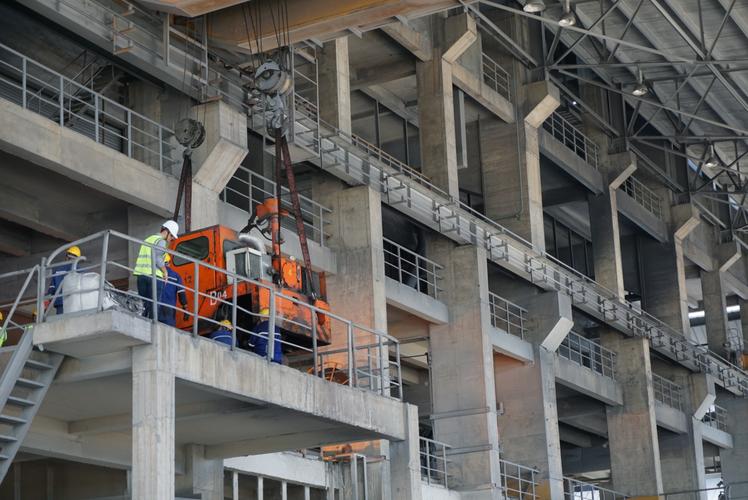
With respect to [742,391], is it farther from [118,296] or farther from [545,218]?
[118,296]

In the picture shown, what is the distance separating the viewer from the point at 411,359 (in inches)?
1483

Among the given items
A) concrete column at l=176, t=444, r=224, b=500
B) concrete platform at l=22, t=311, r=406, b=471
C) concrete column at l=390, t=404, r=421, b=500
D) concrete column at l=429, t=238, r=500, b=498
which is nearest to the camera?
concrete platform at l=22, t=311, r=406, b=471

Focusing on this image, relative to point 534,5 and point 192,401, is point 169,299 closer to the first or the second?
point 192,401

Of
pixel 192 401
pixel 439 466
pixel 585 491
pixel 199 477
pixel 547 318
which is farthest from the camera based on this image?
pixel 585 491

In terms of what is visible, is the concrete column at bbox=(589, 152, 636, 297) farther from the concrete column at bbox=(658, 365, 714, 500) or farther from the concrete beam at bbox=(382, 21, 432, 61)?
the concrete beam at bbox=(382, 21, 432, 61)

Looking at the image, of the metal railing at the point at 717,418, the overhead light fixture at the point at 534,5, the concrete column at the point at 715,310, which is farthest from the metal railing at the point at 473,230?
the overhead light fixture at the point at 534,5

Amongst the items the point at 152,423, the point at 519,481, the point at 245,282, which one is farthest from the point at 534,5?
the point at 152,423

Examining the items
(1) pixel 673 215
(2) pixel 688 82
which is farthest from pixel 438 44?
(1) pixel 673 215

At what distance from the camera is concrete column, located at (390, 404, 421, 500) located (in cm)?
2008

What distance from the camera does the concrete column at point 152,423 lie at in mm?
15125

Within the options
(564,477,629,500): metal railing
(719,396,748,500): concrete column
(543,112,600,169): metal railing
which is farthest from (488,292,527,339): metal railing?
(719,396,748,500): concrete column

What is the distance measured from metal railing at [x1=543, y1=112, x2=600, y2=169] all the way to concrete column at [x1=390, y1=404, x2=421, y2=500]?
25.0m

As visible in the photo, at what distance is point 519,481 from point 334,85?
11.7m

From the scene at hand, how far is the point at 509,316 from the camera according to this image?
3853 centimetres
